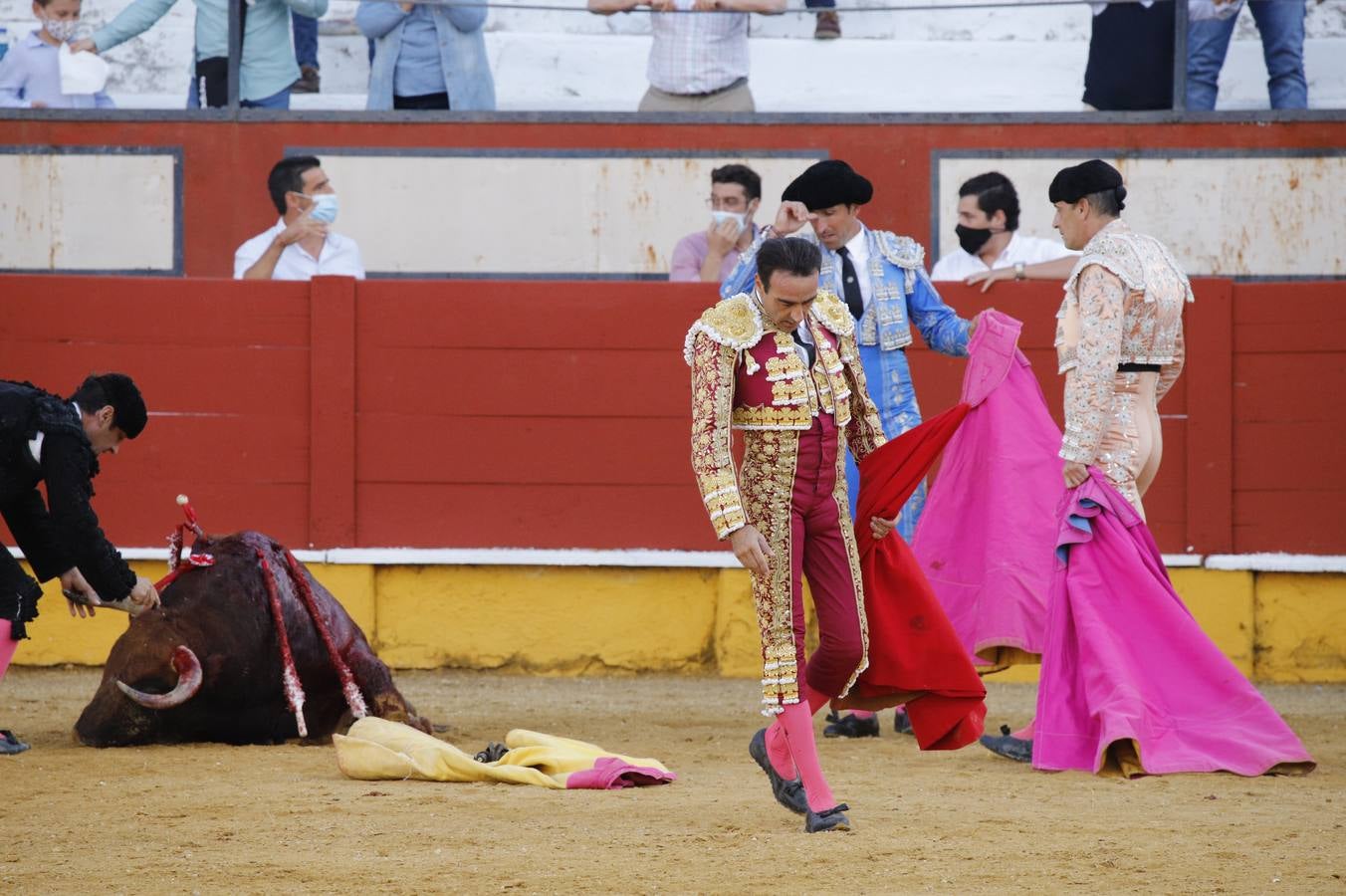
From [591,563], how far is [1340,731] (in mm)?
2612

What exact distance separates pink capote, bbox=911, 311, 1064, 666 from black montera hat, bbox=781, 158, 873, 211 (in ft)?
1.68

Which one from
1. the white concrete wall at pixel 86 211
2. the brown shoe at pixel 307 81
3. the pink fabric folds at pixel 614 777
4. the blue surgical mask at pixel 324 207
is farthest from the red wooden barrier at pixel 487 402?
the pink fabric folds at pixel 614 777

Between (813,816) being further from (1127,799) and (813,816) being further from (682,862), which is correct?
(1127,799)

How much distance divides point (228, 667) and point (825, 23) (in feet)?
13.0

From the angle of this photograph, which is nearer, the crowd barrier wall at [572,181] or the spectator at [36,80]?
the crowd barrier wall at [572,181]

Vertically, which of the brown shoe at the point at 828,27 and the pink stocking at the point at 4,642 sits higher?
the brown shoe at the point at 828,27

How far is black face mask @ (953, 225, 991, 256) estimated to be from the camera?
7.13 meters

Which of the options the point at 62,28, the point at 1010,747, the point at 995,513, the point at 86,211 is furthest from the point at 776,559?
the point at 62,28

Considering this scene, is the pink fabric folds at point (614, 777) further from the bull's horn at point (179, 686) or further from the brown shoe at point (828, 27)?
the brown shoe at point (828, 27)

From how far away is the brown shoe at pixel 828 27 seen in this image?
7900 millimetres

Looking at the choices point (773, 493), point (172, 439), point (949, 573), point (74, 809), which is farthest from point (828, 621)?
point (172, 439)

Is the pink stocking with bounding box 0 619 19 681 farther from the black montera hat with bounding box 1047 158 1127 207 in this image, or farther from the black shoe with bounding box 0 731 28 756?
the black montera hat with bounding box 1047 158 1127 207

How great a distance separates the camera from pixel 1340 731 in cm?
581

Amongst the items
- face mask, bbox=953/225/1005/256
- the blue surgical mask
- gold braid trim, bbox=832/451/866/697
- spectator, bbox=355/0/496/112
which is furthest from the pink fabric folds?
spectator, bbox=355/0/496/112
